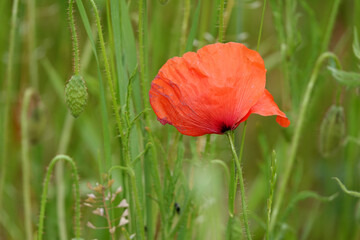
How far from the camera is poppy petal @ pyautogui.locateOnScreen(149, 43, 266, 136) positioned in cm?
73

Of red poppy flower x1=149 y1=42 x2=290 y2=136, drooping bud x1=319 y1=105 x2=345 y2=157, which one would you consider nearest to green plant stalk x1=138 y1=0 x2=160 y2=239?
red poppy flower x1=149 y1=42 x2=290 y2=136

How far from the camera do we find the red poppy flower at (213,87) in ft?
2.40

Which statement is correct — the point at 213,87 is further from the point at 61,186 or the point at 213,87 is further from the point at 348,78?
the point at 61,186

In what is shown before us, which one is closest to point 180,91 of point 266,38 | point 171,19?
point 171,19

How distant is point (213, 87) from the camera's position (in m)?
0.73

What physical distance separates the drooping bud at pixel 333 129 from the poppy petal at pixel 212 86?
56cm

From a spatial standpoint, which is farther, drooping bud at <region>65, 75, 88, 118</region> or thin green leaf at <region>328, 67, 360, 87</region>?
thin green leaf at <region>328, 67, 360, 87</region>

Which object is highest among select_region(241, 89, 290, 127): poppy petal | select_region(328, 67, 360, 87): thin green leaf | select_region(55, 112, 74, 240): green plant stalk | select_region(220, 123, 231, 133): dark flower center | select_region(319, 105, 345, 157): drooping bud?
select_region(241, 89, 290, 127): poppy petal

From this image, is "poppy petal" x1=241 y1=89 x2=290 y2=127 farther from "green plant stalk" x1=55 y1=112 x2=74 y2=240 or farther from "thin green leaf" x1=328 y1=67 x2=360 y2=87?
"green plant stalk" x1=55 y1=112 x2=74 y2=240

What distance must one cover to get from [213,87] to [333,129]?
2.01 ft

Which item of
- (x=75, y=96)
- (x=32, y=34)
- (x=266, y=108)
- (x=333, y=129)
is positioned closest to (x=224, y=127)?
(x=266, y=108)

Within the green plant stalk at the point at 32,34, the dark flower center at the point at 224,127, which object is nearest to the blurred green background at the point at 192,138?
the green plant stalk at the point at 32,34

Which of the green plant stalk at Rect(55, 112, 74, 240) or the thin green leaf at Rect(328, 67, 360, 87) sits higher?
the thin green leaf at Rect(328, 67, 360, 87)

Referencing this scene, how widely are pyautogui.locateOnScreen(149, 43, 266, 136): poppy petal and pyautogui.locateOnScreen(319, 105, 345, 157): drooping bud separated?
56cm
